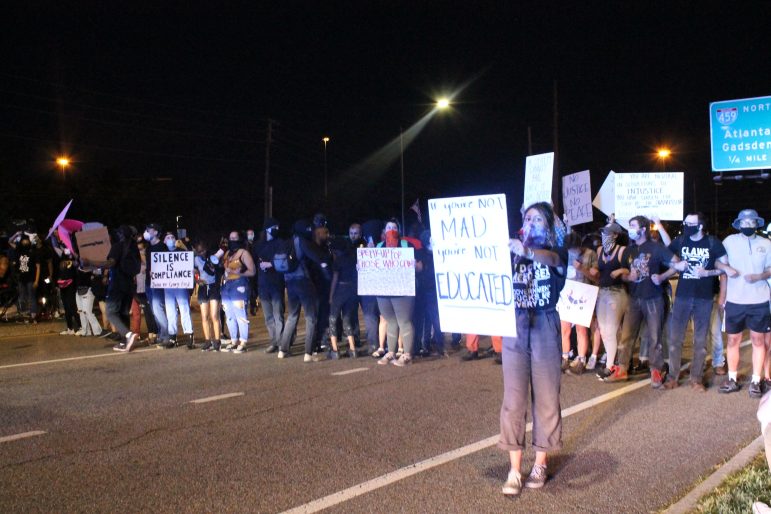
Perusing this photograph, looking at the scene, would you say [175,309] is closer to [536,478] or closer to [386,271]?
[386,271]

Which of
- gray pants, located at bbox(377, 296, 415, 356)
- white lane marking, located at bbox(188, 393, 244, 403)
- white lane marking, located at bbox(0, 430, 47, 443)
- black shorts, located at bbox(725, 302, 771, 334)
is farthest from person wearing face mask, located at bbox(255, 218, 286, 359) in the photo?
black shorts, located at bbox(725, 302, 771, 334)

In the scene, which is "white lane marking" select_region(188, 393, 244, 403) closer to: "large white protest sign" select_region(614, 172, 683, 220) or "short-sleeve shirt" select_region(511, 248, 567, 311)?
"short-sleeve shirt" select_region(511, 248, 567, 311)

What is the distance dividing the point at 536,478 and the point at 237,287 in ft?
24.2

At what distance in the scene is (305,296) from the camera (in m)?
10.6

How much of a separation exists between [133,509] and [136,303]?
8768mm

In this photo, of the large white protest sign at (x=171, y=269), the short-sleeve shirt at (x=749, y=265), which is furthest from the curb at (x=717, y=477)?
the large white protest sign at (x=171, y=269)

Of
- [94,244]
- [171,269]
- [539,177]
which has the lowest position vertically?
[171,269]

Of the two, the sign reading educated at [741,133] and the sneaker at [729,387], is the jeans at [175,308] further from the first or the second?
the sign reading educated at [741,133]

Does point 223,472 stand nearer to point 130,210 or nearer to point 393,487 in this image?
point 393,487

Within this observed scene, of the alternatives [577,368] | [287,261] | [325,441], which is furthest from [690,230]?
[287,261]

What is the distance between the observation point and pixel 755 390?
7984mm

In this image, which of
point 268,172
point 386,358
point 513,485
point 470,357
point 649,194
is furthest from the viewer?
point 268,172

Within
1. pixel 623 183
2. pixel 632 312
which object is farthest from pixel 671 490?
pixel 623 183

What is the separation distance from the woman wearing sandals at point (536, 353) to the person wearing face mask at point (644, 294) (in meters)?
3.82
